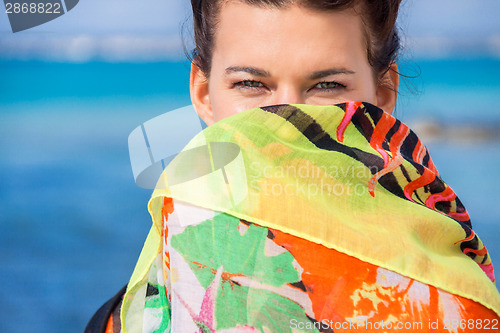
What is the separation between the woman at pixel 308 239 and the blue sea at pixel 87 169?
2.12 feet

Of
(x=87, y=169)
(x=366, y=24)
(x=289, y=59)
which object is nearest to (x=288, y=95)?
(x=289, y=59)

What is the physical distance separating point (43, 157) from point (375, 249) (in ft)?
11.2

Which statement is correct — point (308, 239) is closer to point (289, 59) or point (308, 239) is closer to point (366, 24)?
point (289, 59)

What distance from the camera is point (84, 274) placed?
90.4 inches

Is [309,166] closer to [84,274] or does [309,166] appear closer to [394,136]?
[394,136]

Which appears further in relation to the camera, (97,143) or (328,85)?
(97,143)

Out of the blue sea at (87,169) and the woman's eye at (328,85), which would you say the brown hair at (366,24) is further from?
the blue sea at (87,169)

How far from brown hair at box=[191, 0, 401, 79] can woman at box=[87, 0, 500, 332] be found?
218 mm

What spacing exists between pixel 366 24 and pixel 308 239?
506 mm

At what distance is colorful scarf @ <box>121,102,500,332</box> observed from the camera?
0.60m

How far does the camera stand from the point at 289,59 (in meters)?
0.85

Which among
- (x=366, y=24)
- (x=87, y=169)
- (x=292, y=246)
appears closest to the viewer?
(x=292, y=246)

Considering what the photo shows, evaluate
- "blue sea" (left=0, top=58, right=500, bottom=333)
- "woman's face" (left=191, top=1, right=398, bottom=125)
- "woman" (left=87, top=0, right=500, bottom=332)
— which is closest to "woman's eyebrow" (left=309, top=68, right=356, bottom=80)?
"woman's face" (left=191, top=1, right=398, bottom=125)

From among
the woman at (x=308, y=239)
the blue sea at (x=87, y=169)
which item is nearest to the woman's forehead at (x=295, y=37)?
the woman at (x=308, y=239)
